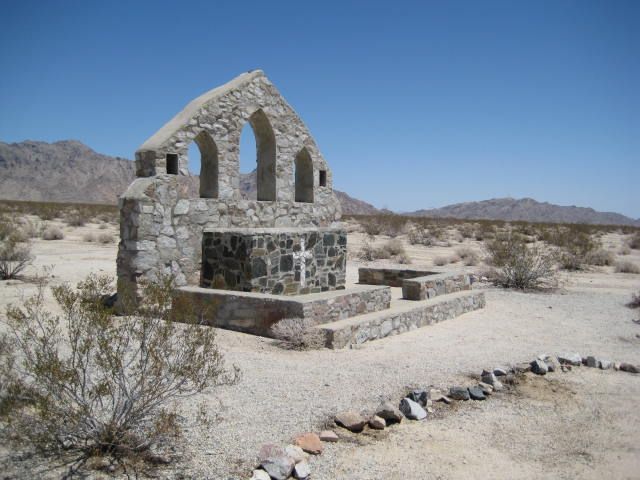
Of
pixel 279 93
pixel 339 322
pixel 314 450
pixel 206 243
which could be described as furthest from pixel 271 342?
pixel 279 93

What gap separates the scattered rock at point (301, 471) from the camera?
4.09m

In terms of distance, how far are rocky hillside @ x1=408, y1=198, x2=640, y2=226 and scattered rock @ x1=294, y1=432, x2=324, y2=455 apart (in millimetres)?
107086

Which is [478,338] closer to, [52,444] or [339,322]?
[339,322]

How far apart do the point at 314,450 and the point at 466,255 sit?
1737 centimetres

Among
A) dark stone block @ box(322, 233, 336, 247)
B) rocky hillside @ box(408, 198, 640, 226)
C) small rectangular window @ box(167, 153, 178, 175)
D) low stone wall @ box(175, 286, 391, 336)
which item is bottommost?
low stone wall @ box(175, 286, 391, 336)

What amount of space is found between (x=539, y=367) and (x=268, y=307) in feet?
11.8

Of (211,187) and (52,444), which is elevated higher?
(211,187)

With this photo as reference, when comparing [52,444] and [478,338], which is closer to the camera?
[52,444]

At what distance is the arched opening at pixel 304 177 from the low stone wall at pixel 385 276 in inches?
92.8

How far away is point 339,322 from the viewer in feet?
26.8

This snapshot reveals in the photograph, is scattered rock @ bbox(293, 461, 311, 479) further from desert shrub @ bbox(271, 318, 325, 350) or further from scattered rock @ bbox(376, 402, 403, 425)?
desert shrub @ bbox(271, 318, 325, 350)

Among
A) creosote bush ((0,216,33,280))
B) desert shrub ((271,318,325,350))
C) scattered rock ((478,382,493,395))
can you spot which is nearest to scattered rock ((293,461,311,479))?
scattered rock ((478,382,493,395))

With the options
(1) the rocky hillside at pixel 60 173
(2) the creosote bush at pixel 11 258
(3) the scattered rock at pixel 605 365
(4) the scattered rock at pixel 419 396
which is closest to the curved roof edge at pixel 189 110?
(2) the creosote bush at pixel 11 258

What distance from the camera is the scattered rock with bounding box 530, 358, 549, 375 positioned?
22.4 ft
